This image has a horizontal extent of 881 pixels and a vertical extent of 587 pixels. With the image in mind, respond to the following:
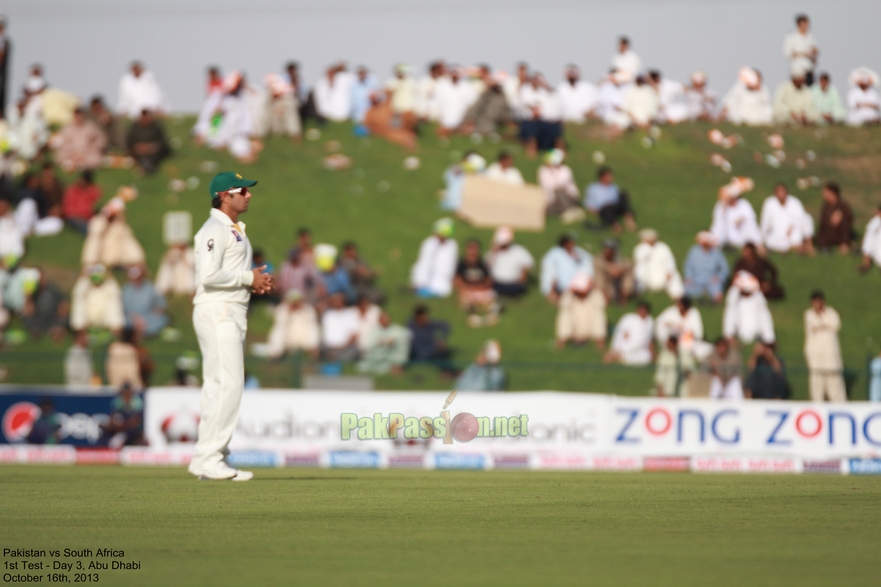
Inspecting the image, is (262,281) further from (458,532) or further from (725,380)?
(725,380)

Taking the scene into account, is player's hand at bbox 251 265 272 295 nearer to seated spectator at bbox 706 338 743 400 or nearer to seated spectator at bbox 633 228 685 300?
seated spectator at bbox 706 338 743 400

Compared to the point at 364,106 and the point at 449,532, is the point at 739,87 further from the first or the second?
the point at 449,532

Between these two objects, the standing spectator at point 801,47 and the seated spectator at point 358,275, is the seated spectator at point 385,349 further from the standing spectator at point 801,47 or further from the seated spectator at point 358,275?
the standing spectator at point 801,47

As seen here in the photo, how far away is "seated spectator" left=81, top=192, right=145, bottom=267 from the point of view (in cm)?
2459

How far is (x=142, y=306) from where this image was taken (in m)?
22.8

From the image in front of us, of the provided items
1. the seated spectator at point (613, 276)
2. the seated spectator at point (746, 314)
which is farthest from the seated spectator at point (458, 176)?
the seated spectator at point (746, 314)

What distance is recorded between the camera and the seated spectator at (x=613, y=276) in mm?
23188

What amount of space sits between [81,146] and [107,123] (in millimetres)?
968

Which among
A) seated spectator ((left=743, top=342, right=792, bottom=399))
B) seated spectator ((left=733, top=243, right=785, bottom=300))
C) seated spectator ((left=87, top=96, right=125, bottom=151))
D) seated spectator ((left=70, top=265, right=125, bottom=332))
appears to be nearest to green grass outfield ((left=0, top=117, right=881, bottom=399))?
seated spectator ((left=733, top=243, right=785, bottom=300))

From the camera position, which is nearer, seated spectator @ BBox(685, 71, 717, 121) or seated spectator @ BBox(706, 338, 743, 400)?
seated spectator @ BBox(706, 338, 743, 400)

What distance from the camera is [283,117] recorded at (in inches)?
1219

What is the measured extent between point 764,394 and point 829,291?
8636 millimetres

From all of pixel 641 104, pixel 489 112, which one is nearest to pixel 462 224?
pixel 489 112

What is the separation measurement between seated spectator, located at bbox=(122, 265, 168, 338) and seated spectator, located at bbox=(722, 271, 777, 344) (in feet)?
34.4
